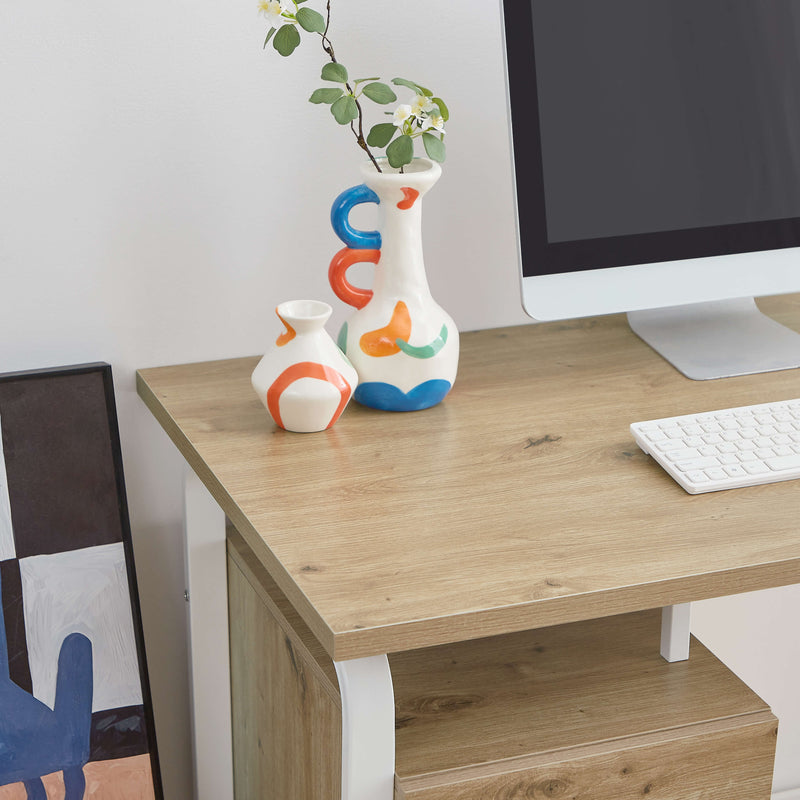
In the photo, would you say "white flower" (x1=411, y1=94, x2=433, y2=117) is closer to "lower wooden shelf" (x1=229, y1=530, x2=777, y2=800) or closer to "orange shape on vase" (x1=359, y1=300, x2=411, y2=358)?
"orange shape on vase" (x1=359, y1=300, x2=411, y2=358)

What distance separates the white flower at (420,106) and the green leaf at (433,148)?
2cm

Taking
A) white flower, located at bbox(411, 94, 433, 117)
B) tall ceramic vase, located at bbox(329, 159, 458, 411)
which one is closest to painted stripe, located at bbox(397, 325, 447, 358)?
tall ceramic vase, located at bbox(329, 159, 458, 411)

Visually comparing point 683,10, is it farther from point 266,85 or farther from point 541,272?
point 266,85

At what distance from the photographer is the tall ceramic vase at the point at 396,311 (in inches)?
42.1

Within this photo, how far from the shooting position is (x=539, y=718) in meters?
0.93

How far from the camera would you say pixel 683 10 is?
114 cm

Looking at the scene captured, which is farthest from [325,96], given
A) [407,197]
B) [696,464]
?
[696,464]

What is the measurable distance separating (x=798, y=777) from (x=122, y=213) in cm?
140

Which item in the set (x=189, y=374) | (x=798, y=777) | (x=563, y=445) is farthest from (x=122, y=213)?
(x=798, y=777)

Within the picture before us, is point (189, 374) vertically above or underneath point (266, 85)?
underneath

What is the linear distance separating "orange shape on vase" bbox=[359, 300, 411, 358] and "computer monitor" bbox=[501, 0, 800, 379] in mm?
132

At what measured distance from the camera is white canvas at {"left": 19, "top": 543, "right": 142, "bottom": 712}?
1218mm

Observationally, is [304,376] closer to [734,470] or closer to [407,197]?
[407,197]

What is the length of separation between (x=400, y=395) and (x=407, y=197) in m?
0.19
